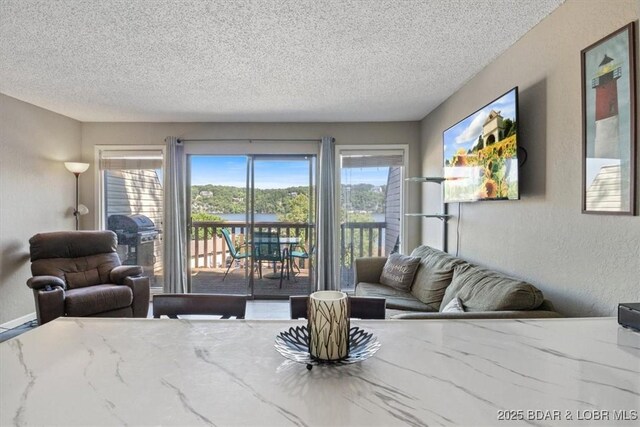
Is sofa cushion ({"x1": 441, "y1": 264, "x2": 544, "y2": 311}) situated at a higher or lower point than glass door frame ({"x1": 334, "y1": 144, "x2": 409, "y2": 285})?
lower

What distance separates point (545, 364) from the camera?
31.8 inches

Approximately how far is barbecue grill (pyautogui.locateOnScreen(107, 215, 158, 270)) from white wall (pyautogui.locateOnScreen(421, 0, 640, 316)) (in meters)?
4.31

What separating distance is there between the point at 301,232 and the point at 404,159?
1.76 meters

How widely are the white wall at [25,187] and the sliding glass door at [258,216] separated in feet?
5.18

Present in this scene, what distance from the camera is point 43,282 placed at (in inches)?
Result: 121

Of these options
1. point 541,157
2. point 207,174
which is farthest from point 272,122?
point 541,157

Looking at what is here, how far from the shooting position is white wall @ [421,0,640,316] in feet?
5.03

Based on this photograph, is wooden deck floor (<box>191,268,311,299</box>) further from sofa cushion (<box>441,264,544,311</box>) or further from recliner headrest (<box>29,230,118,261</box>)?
sofa cushion (<box>441,264,544,311</box>)

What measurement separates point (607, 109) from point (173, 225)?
447cm

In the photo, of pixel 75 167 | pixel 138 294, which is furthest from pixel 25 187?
pixel 138 294

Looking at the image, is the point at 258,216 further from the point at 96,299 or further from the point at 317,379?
the point at 317,379

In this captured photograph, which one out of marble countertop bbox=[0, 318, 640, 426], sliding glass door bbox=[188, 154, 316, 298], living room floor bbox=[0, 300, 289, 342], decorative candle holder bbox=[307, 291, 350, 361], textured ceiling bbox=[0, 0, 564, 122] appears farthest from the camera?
sliding glass door bbox=[188, 154, 316, 298]

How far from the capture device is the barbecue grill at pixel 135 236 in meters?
4.70

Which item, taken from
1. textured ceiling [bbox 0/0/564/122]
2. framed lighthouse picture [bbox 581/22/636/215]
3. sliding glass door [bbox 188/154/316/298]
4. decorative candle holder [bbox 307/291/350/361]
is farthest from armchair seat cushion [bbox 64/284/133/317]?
framed lighthouse picture [bbox 581/22/636/215]
